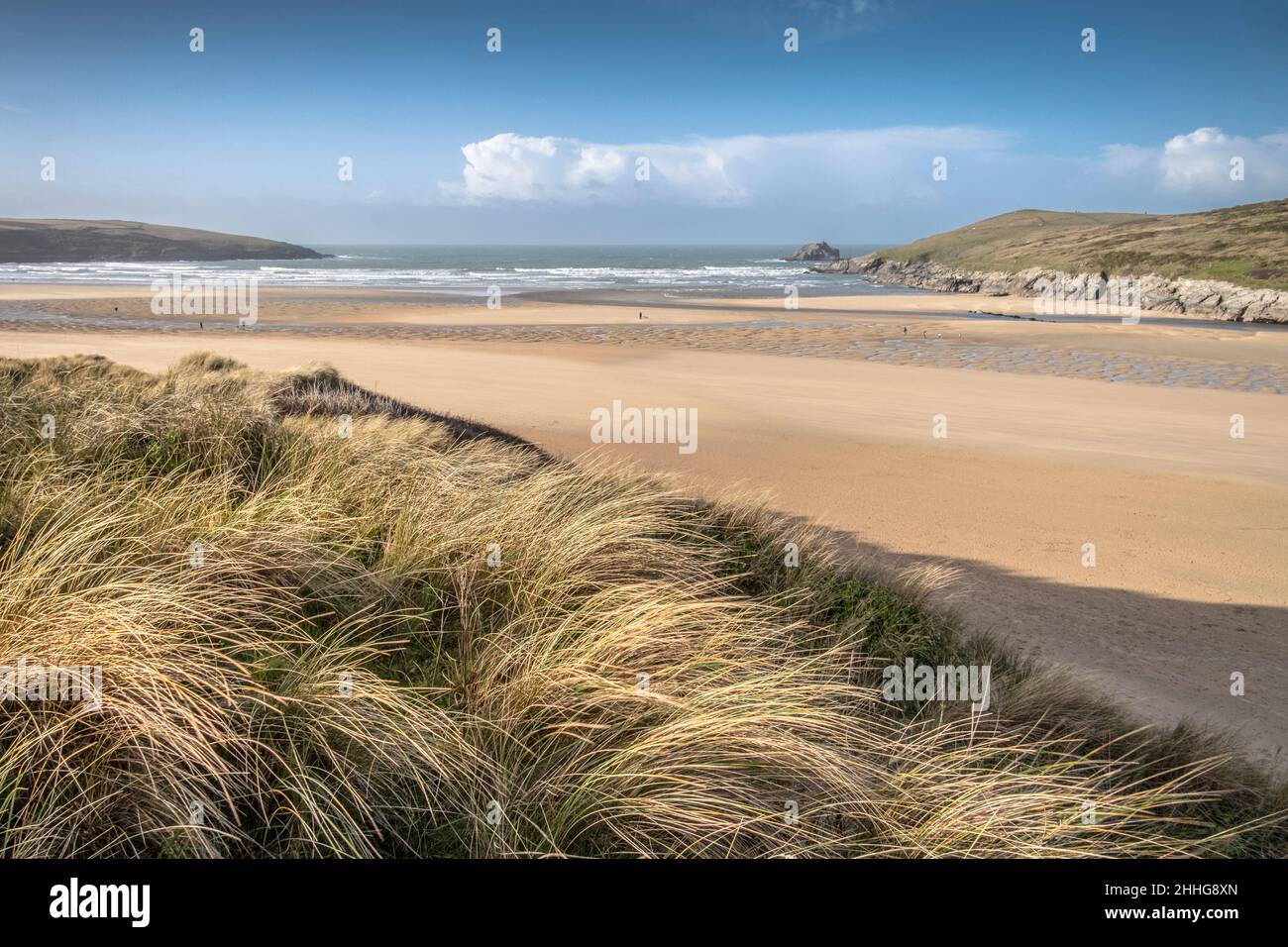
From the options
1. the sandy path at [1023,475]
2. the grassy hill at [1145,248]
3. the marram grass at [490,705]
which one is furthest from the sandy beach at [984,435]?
the grassy hill at [1145,248]

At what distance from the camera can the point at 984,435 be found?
15.0 m

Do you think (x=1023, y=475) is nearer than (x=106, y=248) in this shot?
Yes

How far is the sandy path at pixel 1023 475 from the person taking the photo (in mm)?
6734

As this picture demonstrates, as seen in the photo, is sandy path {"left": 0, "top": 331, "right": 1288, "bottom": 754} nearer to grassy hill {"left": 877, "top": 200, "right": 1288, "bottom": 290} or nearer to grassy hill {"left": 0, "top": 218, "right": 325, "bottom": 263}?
grassy hill {"left": 877, "top": 200, "right": 1288, "bottom": 290}

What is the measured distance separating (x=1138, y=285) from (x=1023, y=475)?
49.0 m

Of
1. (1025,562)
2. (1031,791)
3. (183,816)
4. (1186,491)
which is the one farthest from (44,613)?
(1186,491)

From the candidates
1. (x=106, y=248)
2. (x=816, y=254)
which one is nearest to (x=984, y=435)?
(x=816, y=254)

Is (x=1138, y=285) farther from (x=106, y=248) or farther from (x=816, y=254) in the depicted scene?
(x=106, y=248)

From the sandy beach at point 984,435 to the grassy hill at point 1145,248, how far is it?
18.0 metres

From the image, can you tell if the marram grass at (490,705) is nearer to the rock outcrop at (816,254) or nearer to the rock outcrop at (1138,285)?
the rock outcrop at (1138,285)

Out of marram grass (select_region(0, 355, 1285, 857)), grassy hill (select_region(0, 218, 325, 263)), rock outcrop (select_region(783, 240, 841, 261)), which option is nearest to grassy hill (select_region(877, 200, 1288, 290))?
rock outcrop (select_region(783, 240, 841, 261))

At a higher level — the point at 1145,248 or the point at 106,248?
the point at 106,248
